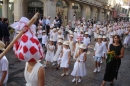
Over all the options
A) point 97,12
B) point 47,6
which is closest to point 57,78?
point 47,6

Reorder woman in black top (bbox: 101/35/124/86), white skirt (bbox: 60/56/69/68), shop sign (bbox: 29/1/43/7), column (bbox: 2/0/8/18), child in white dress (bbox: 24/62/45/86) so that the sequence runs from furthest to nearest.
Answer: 1. column (bbox: 2/0/8/18)
2. shop sign (bbox: 29/1/43/7)
3. white skirt (bbox: 60/56/69/68)
4. woman in black top (bbox: 101/35/124/86)
5. child in white dress (bbox: 24/62/45/86)

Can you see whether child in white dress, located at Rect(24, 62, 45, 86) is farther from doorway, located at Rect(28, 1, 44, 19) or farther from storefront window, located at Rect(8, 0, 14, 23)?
storefront window, located at Rect(8, 0, 14, 23)

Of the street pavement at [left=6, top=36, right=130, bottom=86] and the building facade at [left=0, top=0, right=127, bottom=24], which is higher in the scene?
the building facade at [left=0, top=0, right=127, bottom=24]

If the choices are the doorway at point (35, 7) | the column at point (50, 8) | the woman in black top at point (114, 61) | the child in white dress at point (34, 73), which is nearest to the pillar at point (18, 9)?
the doorway at point (35, 7)

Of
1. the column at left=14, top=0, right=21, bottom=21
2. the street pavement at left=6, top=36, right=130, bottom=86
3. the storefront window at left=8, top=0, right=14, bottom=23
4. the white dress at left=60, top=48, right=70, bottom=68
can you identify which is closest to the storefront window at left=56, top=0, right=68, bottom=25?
the column at left=14, top=0, right=21, bottom=21

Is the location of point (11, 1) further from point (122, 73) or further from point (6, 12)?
point (122, 73)

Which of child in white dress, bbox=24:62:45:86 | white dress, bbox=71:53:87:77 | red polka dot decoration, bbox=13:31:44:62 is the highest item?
red polka dot decoration, bbox=13:31:44:62

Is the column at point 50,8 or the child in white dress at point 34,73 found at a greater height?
the column at point 50,8

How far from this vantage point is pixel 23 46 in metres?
2.35

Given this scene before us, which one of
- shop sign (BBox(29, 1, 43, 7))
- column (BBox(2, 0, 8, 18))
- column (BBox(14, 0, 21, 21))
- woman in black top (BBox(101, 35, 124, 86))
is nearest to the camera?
woman in black top (BBox(101, 35, 124, 86))

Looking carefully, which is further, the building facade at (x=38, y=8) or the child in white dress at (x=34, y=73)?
the building facade at (x=38, y=8)

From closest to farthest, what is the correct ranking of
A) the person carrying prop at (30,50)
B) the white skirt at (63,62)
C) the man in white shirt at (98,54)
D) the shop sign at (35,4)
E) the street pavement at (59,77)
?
the person carrying prop at (30,50)
the street pavement at (59,77)
the white skirt at (63,62)
the man in white shirt at (98,54)
the shop sign at (35,4)

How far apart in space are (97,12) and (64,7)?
1759 cm

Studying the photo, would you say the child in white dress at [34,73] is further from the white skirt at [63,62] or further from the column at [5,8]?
the column at [5,8]
